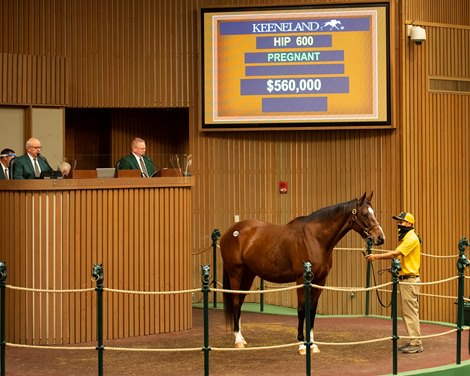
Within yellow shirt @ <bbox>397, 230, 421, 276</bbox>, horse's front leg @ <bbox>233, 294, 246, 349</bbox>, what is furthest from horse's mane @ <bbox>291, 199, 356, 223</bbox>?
horse's front leg @ <bbox>233, 294, 246, 349</bbox>

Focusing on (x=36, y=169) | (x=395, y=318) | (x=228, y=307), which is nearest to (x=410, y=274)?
(x=395, y=318)

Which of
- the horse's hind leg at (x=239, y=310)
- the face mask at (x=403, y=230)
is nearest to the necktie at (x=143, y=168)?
the horse's hind leg at (x=239, y=310)

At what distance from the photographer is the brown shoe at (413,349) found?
12406mm

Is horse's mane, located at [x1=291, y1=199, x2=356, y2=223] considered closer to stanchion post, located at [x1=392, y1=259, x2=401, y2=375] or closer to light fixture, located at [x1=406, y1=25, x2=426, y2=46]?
stanchion post, located at [x1=392, y1=259, x2=401, y2=375]

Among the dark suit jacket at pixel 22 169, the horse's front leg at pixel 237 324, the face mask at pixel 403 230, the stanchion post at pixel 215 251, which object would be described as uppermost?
the dark suit jacket at pixel 22 169

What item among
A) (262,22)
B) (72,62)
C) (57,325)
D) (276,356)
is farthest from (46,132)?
(276,356)

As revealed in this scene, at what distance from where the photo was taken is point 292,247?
12719 millimetres

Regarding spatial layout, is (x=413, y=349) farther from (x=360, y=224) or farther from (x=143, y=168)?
(x=143, y=168)

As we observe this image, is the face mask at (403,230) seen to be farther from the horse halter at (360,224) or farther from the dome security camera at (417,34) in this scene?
the dome security camera at (417,34)

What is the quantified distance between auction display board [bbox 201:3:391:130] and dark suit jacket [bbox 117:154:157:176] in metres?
3.11

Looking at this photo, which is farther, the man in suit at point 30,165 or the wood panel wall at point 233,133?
the wood panel wall at point 233,133

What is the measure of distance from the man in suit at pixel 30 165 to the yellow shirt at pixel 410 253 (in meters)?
4.54

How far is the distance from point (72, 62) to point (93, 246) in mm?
5084

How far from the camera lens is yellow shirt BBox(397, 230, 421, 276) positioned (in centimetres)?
1231
